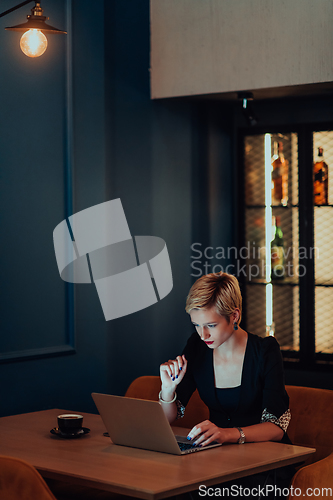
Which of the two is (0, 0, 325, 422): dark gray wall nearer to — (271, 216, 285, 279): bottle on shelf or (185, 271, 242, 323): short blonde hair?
(271, 216, 285, 279): bottle on shelf

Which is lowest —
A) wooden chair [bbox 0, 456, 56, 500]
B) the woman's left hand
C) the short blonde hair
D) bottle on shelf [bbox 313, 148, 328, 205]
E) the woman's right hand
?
the woman's left hand

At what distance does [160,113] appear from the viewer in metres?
3.96

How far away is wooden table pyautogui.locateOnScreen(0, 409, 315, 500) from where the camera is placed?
167 centimetres

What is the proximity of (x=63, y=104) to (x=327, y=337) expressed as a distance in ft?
7.20

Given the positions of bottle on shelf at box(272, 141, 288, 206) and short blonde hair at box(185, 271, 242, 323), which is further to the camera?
bottle on shelf at box(272, 141, 288, 206)

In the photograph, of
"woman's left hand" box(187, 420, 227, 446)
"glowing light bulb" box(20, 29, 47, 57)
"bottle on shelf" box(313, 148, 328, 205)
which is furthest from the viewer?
"bottle on shelf" box(313, 148, 328, 205)

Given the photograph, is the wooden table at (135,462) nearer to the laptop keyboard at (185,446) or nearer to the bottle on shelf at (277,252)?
the laptop keyboard at (185,446)

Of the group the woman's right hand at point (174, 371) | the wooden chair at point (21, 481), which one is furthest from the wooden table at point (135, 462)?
the woman's right hand at point (174, 371)

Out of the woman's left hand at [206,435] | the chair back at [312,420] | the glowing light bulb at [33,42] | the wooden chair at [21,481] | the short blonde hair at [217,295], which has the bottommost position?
the chair back at [312,420]

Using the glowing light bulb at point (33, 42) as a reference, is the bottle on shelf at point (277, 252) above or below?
below

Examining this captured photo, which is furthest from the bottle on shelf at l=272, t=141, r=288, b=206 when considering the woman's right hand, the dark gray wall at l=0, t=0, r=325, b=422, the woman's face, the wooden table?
the wooden table

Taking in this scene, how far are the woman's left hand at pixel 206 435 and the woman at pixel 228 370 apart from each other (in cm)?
22

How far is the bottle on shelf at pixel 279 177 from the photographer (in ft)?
13.8

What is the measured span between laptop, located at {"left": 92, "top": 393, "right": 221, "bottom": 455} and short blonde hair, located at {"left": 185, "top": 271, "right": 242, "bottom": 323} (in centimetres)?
49
